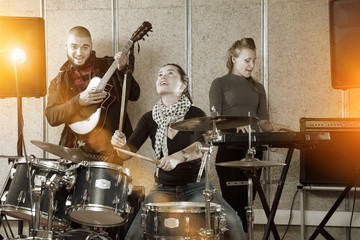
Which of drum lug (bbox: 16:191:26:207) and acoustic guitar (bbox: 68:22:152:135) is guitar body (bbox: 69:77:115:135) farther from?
drum lug (bbox: 16:191:26:207)

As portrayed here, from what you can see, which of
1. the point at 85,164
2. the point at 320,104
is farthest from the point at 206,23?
the point at 85,164

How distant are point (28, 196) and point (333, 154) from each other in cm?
224

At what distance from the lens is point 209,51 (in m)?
4.86

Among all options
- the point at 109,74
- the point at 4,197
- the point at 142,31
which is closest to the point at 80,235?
the point at 4,197

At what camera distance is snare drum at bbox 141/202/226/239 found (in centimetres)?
303

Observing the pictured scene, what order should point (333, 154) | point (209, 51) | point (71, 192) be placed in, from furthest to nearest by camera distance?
point (209, 51), point (333, 154), point (71, 192)

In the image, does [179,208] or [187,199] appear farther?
[187,199]

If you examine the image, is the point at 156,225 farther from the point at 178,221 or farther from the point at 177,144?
the point at 177,144

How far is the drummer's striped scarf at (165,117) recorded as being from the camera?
3.75 meters

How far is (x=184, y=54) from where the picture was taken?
4.89 metres

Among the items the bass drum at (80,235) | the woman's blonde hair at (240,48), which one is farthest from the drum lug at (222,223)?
the woman's blonde hair at (240,48)

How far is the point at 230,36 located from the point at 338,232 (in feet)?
6.29

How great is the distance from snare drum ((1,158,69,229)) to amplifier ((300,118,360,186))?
1.88 metres

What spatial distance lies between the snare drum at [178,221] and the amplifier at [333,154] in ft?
4.46
